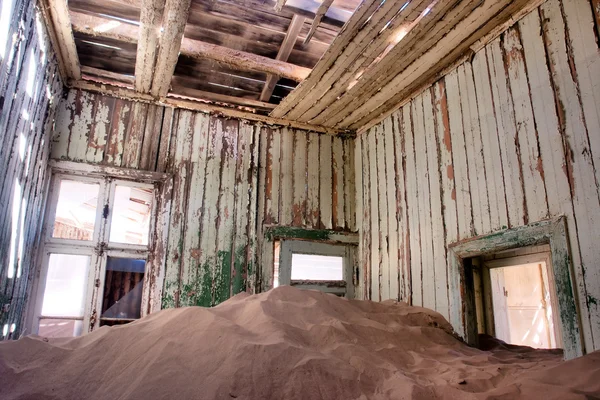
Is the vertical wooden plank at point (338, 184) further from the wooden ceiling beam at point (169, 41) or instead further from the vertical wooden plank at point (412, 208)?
the wooden ceiling beam at point (169, 41)

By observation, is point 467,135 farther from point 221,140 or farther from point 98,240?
point 98,240

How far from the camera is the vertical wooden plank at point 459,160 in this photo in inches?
172

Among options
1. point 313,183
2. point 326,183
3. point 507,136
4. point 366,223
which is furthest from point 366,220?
point 507,136

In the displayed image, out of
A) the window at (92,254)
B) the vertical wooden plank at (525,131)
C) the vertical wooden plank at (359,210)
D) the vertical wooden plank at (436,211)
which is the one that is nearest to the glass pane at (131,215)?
the window at (92,254)

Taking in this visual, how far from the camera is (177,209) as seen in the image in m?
5.43

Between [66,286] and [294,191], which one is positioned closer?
[66,286]

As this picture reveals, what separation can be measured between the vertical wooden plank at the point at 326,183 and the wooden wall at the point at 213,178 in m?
0.02

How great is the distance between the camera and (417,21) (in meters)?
4.11

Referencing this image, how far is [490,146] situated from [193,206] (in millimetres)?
3805

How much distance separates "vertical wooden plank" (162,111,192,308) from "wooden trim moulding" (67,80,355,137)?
17 cm

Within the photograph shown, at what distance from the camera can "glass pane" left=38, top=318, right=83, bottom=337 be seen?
15.2 feet

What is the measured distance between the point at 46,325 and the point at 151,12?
374 cm

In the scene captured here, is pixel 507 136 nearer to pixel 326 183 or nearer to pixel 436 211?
pixel 436 211

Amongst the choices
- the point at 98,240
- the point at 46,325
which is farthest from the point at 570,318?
the point at 46,325
